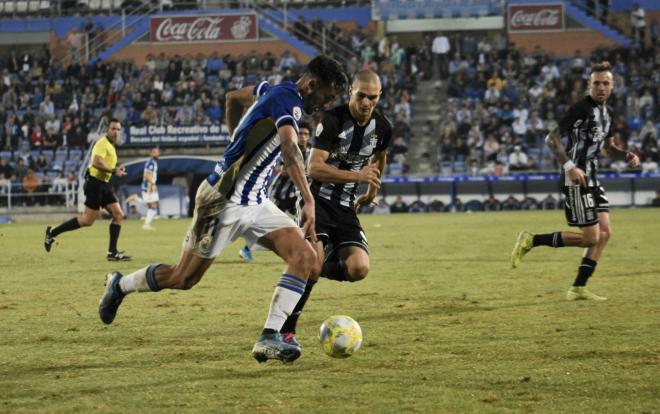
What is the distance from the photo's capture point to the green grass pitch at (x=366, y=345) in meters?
6.16

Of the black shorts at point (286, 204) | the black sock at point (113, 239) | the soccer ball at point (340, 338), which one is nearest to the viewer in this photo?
the soccer ball at point (340, 338)

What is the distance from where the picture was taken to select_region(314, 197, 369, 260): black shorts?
8.91m

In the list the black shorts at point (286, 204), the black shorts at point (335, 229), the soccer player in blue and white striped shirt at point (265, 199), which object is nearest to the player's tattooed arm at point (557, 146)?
the black shorts at point (335, 229)

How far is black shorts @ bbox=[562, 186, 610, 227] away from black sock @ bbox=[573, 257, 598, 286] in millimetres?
407

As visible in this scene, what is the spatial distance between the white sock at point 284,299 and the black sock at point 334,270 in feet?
4.40

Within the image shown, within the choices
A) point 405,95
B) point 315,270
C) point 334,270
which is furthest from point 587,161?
point 405,95

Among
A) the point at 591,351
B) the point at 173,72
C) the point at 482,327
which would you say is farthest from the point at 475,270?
the point at 173,72

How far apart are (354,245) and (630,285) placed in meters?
5.21

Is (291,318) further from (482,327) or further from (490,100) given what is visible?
(490,100)

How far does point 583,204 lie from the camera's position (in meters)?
11.7

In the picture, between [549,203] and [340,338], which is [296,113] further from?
[549,203]

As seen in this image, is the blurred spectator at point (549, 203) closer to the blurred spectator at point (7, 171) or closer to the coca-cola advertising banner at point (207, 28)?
the coca-cola advertising banner at point (207, 28)

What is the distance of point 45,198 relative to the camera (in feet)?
131

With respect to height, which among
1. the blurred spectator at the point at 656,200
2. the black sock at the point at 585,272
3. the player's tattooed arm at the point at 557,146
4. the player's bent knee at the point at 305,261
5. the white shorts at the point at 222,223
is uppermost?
the player's tattooed arm at the point at 557,146
